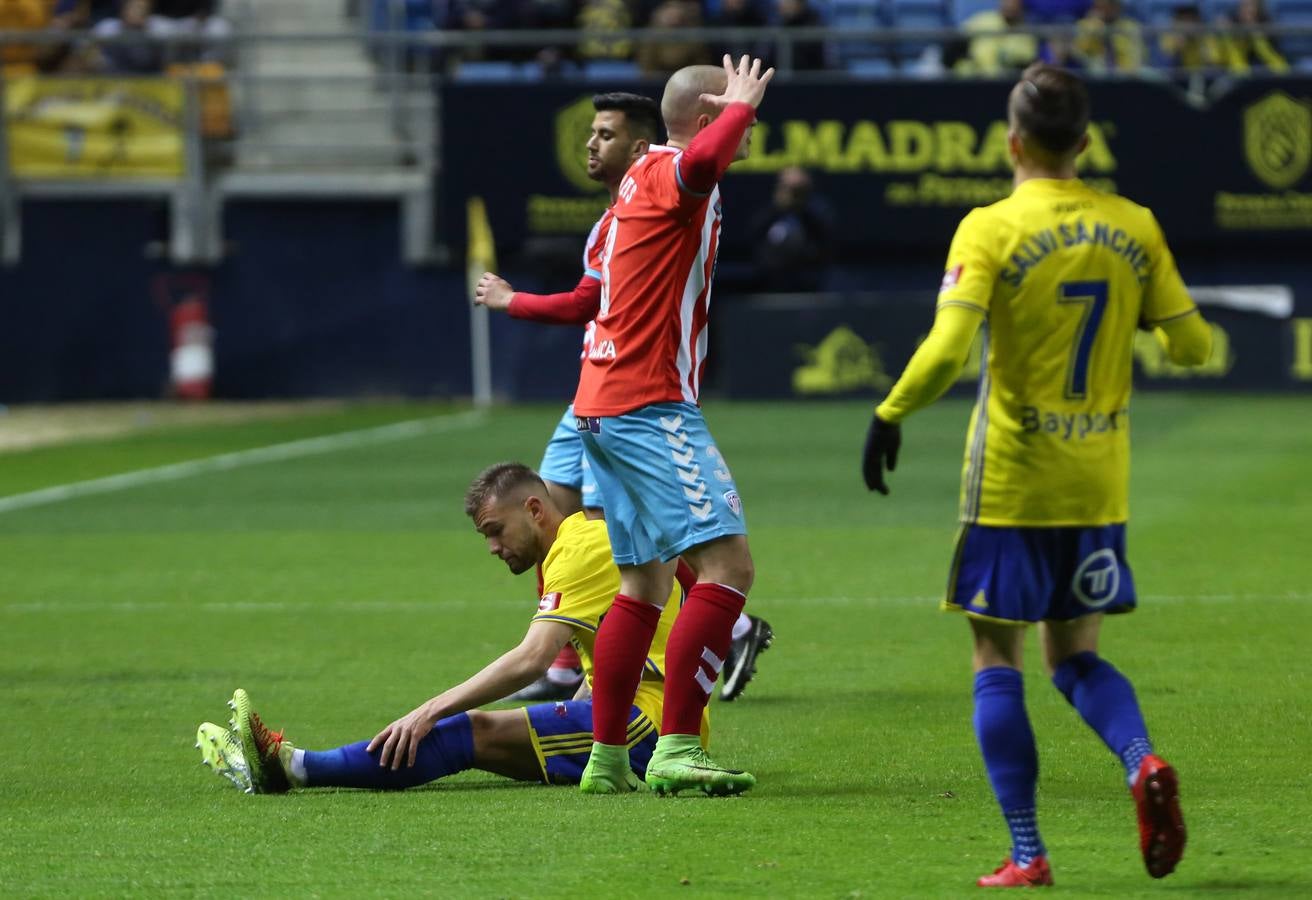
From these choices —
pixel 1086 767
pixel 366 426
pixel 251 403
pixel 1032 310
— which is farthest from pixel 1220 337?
pixel 1032 310

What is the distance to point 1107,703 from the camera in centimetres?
480

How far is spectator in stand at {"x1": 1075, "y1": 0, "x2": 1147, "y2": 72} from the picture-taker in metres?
23.9

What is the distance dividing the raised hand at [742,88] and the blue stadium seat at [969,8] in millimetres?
20108

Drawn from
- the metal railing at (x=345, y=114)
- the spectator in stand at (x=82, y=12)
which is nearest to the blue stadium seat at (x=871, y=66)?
the metal railing at (x=345, y=114)

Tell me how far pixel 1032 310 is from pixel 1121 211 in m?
0.30

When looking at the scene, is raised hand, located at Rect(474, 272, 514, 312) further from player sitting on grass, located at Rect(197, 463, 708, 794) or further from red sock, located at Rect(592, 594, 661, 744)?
red sock, located at Rect(592, 594, 661, 744)

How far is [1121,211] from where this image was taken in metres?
4.80

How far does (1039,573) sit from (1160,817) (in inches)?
22.4

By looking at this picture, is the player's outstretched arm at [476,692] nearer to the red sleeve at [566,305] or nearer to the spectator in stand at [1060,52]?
the red sleeve at [566,305]

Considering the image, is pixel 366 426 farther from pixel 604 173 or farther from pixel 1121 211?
pixel 1121 211

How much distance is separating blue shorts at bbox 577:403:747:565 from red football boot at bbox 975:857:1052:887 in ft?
4.61

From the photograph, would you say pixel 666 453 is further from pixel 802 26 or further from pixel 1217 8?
pixel 1217 8

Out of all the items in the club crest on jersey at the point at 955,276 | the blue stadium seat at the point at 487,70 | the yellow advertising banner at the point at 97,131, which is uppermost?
the club crest on jersey at the point at 955,276

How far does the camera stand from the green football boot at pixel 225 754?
6.05 m
